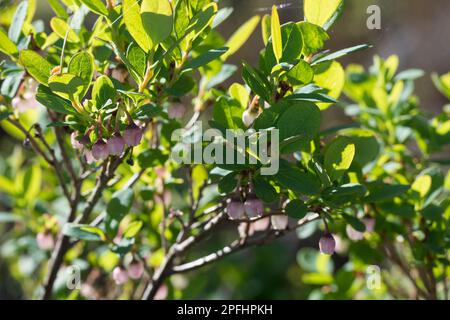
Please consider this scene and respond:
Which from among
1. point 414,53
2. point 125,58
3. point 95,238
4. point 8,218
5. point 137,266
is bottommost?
point 414,53

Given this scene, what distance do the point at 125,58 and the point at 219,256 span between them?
49 cm

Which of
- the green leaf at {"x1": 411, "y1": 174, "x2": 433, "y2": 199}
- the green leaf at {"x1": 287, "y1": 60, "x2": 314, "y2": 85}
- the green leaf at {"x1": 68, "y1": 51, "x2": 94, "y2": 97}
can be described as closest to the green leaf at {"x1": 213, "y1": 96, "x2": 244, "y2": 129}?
the green leaf at {"x1": 287, "y1": 60, "x2": 314, "y2": 85}

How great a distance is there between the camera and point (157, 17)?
87cm

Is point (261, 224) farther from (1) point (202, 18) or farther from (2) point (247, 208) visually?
(1) point (202, 18)

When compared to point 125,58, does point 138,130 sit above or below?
below

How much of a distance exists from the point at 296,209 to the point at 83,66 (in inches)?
15.8

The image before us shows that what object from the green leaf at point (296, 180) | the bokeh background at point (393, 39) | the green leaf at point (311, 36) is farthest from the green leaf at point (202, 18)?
the bokeh background at point (393, 39)

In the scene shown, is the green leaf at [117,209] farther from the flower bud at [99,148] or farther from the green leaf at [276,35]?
the green leaf at [276,35]

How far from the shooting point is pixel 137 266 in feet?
4.31

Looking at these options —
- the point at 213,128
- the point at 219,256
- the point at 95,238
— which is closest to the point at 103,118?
the point at 213,128

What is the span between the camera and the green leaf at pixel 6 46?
43.5 inches

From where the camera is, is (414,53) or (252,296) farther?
(414,53)

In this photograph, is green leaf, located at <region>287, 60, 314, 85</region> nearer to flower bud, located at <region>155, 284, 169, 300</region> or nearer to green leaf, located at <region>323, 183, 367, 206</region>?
green leaf, located at <region>323, 183, 367, 206</region>
